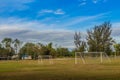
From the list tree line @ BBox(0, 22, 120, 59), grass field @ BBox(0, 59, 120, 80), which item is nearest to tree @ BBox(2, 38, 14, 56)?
tree line @ BBox(0, 22, 120, 59)

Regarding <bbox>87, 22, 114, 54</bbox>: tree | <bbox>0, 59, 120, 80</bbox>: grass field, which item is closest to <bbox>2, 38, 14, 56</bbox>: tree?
<bbox>87, 22, 114, 54</bbox>: tree

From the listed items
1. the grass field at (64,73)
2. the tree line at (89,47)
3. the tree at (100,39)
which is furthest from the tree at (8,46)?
the grass field at (64,73)

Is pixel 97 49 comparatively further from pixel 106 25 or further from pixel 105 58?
pixel 105 58

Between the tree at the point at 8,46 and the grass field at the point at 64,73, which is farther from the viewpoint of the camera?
the tree at the point at 8,46

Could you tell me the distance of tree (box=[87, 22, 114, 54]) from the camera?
3804 inches

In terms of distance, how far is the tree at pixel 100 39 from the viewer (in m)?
96.6

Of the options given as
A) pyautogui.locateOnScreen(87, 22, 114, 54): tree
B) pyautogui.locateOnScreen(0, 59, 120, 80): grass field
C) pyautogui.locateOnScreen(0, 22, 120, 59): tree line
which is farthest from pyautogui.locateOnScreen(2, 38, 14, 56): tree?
pyautogui.locateOnScreen(0, 59, 120, 80): grass field

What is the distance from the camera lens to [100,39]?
9800cm

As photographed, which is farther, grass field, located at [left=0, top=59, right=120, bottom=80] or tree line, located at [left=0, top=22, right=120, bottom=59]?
tree line, located at [left=0, top=22, right=120, bottom=59]

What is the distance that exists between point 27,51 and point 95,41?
4512 cm

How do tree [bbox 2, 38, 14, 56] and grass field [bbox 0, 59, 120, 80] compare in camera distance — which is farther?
tree [bbox 2, 38, 14, 56]

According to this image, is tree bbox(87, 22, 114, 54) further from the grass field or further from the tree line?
the grass field

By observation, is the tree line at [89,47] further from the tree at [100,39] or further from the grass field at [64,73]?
the grass field at [64,73]

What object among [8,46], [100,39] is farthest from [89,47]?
[8,46]
